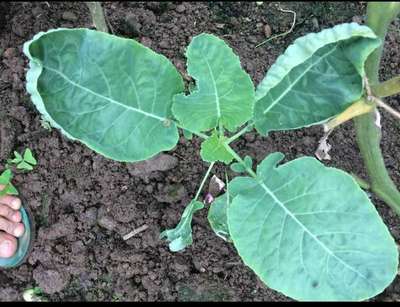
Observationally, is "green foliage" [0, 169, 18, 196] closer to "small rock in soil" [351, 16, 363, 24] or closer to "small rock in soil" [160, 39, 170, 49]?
"small rock in soil" [160, 39, 170, 49]

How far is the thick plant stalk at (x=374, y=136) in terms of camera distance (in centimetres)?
146

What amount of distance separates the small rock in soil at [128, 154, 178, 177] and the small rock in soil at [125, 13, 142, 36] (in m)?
0.50

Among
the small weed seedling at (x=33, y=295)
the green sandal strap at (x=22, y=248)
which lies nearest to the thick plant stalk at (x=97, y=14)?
the green sandal strap at (x=22, y=248)

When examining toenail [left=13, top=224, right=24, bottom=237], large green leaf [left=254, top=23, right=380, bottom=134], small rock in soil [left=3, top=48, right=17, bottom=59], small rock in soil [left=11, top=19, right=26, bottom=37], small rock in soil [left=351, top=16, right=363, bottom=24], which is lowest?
toenail [left=13, top=224, right=24, bottom=237]

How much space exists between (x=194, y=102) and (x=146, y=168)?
23.7 inches

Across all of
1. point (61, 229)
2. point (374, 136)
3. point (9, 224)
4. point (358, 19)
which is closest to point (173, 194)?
point (61, 229)

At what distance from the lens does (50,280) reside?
2145mm

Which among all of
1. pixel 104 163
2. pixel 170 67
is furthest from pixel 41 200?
pixel 170 67

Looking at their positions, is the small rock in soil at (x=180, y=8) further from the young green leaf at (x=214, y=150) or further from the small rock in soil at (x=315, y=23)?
the young green leaf at (x=214, y=150)

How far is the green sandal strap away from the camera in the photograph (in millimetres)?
2170

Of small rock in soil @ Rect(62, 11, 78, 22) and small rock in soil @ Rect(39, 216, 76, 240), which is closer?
small rock in soil @ Rect(39, 216, 76, 240)

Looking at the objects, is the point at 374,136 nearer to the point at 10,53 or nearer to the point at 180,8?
the point at 180,8

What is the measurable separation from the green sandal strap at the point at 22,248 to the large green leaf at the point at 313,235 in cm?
95

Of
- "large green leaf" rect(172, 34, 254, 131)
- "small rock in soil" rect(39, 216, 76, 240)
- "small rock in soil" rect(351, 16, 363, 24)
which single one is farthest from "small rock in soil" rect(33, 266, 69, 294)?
"small rock in soil" rect(351, 16, 363, 24)
